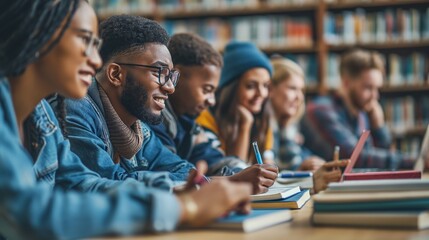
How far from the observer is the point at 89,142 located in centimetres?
127

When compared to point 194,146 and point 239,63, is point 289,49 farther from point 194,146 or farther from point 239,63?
point 194,146

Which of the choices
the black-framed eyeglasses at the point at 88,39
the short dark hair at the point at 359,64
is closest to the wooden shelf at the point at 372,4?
the short dark hair at the point at 359,64

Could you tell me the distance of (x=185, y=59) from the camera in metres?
1.96

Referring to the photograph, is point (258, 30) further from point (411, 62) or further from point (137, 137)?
point (137, 137)

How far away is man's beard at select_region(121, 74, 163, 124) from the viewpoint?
141 cm

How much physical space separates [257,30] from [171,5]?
0.74 m

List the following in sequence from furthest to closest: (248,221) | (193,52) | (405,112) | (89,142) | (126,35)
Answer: (405,112), (193,52), (126,35), (89,142), (248,221)

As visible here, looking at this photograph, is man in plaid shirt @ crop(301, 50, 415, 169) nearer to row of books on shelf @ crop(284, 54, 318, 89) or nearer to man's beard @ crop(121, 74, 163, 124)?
row of books on shelf @ crop(284, 54, 318, 89)

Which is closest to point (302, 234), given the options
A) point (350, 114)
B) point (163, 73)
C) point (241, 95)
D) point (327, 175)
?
point (163, 73)

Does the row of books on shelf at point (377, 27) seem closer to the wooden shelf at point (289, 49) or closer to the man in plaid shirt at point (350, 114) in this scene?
the wooden shelf at point (289, 49)

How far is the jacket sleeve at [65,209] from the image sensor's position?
82cm

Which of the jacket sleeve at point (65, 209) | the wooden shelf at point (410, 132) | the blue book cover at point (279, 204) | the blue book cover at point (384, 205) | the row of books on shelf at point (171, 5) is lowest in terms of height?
the wooden shelf at point (410, 132)

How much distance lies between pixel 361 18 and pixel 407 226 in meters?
4.03

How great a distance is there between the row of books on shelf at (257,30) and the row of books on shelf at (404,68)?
10.6 inches
